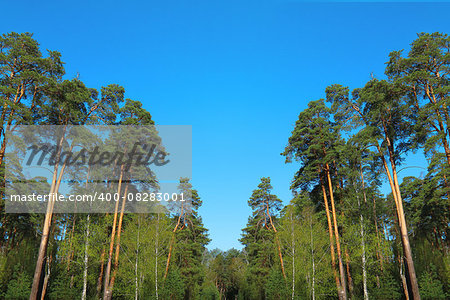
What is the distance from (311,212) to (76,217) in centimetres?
2184

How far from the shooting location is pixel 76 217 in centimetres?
2725

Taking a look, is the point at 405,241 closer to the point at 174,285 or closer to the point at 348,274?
the point at 348,274

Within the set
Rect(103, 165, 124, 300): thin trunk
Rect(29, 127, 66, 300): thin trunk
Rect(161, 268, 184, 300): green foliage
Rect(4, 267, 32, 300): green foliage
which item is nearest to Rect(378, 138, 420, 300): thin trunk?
Rect(103, 165, 124, 300): thin trunk

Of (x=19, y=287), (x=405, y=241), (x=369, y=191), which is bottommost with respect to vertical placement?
(x=19, y=287)

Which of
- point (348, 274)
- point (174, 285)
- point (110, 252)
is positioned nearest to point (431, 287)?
point (348, 274)

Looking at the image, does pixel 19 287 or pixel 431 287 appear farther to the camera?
pixel 431 287

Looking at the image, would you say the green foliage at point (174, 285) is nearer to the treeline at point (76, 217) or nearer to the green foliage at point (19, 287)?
the treeline at point (76, 217)

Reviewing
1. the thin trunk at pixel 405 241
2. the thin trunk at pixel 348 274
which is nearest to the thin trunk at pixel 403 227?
the thin trunk at pixel 405 241

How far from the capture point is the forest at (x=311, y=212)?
675 inches

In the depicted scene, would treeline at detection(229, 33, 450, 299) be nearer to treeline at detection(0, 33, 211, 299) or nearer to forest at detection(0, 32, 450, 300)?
forest at detection(0, 32, 450, 300)

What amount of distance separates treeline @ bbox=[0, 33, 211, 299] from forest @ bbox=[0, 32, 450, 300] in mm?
97

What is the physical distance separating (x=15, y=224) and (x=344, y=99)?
29046 mm

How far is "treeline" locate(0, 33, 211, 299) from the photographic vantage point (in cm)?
1667

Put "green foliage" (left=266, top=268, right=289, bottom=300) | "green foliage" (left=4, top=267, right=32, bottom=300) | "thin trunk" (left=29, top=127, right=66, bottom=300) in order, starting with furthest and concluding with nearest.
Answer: "green foliage" (left=266, top=268, right=289, bottom=300) → "green foliage" (left=4, top=267, right=32, bottom=300) → "thin trunk" (left=29, top=127, right=66, bottom=300)
